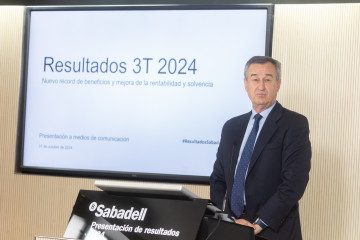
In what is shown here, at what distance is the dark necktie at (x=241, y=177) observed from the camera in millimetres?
3356

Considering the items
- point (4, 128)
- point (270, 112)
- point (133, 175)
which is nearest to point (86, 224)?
point (270, 112)

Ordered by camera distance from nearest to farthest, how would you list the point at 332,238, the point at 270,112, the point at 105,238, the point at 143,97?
the point at 105,238 < the point at 270,112 < the point at 332,238 < the point at 143,97

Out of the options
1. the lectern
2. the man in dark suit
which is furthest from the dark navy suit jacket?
the lectern

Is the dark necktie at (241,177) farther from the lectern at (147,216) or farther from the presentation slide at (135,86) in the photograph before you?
the presentation slide at (135,86)

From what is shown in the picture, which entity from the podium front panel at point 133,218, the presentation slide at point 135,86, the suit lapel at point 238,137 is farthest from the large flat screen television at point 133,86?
the podium front panel at point 133,218

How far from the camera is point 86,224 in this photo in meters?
2.47

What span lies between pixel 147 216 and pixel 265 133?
120 centimetres

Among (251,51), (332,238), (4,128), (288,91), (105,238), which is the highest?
(251,51)

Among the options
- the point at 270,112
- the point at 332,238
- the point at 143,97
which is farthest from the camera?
the point at 143,97

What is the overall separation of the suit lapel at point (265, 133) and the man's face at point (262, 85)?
0.32ft

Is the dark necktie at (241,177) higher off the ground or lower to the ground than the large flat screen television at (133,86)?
lower

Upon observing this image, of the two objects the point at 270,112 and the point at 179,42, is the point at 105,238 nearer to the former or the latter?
the point at 270,112

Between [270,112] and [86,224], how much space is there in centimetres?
144

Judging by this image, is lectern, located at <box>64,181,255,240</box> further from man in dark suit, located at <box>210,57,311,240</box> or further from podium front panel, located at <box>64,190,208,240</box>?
man in dark suit, located at <box>210,57,311,240</box>
